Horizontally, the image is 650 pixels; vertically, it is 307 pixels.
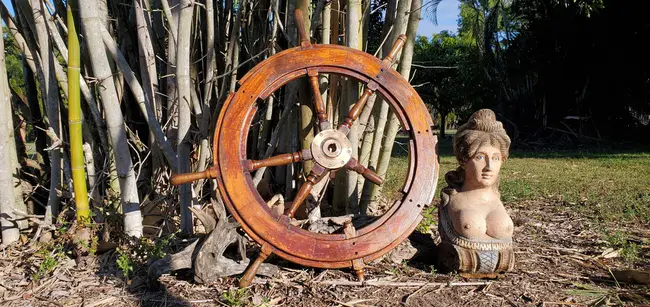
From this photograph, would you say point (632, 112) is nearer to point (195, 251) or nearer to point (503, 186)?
point (503, 186)

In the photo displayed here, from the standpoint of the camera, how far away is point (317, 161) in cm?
228

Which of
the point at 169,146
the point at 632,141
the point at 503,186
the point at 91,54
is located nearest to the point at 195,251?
the point at 169,146

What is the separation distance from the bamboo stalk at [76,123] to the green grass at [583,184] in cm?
207

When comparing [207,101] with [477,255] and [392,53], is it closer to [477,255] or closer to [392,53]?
[392,53]

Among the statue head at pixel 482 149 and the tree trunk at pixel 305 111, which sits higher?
the tree trunk at pixel 305 111

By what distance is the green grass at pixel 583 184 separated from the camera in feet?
12.3

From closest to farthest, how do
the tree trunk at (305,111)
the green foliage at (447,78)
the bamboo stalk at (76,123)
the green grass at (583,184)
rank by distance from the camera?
the bamboo stalk at (76,123)
the tree trunk at (305,111)
the green grass at (583,184)
the green foliage at (447,78)

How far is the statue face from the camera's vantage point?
2285 mm

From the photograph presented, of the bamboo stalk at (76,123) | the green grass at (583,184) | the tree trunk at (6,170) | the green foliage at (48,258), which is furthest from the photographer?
the green grass at (583,184)

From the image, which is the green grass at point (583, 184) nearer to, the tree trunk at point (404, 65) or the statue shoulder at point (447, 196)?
the tree trunk at point (404, 65)

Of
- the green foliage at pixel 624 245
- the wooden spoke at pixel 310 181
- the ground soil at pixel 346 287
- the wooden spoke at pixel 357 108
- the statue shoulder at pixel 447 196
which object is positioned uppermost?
the wooden spoke at pixel 357 108

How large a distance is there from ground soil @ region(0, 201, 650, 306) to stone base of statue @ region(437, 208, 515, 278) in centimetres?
5

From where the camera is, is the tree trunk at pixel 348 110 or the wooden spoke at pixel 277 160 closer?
the wooden spoke at pixel 277 160

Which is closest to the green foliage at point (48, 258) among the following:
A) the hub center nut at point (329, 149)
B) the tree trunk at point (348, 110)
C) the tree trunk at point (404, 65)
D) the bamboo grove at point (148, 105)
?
the bamboo grove at point (148, 105)
